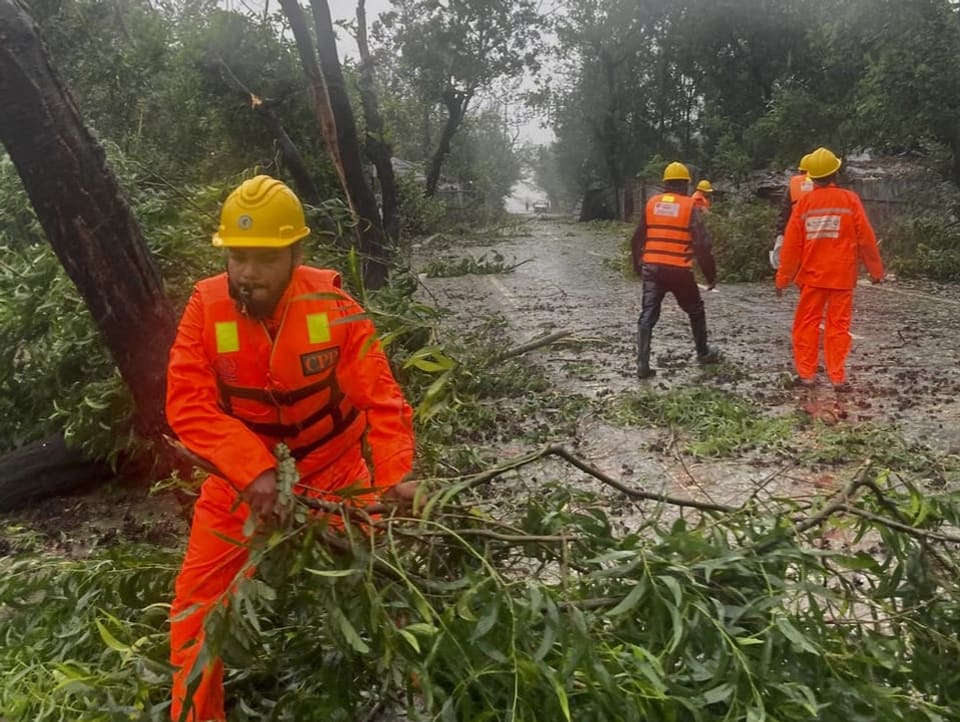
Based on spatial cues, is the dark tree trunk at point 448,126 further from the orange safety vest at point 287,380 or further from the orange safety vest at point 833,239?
the orange safety vest at point 287,380

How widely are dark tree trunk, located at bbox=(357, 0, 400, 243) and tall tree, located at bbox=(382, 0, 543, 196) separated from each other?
50.0 feet

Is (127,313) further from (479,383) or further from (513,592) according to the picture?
(479,383)

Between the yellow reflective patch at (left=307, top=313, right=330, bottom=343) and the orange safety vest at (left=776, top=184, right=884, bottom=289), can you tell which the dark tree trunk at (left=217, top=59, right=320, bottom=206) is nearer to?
the orange safety vest at (left=776, top=184, right=884, bottom=289)

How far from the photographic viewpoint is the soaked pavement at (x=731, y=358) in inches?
231

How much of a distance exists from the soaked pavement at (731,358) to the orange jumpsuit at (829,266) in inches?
14.1

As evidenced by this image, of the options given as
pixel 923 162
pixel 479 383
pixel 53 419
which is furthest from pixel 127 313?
pixel 923 162

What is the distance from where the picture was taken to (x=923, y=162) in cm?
1742

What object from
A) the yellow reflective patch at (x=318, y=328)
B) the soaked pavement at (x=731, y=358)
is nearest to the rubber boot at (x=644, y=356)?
the soaked pavement at (x=731, y=358)

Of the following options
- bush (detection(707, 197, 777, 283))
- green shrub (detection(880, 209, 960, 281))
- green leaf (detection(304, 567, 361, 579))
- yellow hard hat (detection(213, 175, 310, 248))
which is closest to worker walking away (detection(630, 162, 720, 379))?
yellow hard hat (detection(213, 175, 310, 248))

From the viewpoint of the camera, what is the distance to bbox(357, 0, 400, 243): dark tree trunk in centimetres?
1453

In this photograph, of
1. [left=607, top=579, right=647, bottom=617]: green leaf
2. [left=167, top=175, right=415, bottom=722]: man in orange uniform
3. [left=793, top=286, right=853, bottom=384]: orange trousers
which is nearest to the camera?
[left=607, top=579, right=647, bottom=617]: green leaf

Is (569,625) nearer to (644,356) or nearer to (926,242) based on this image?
(644,356)

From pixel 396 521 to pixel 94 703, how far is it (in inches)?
46.0

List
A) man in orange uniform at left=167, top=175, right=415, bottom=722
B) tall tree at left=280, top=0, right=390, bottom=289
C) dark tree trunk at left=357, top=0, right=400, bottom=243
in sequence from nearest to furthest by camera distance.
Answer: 1. man in orange uniform at left=167, top=175, right=415, bottom=722
2. tall tree at left=280, top=0, right=390, bottom=289
3. dark tree trunk at left=357, top=0, right=400, bottom=243
